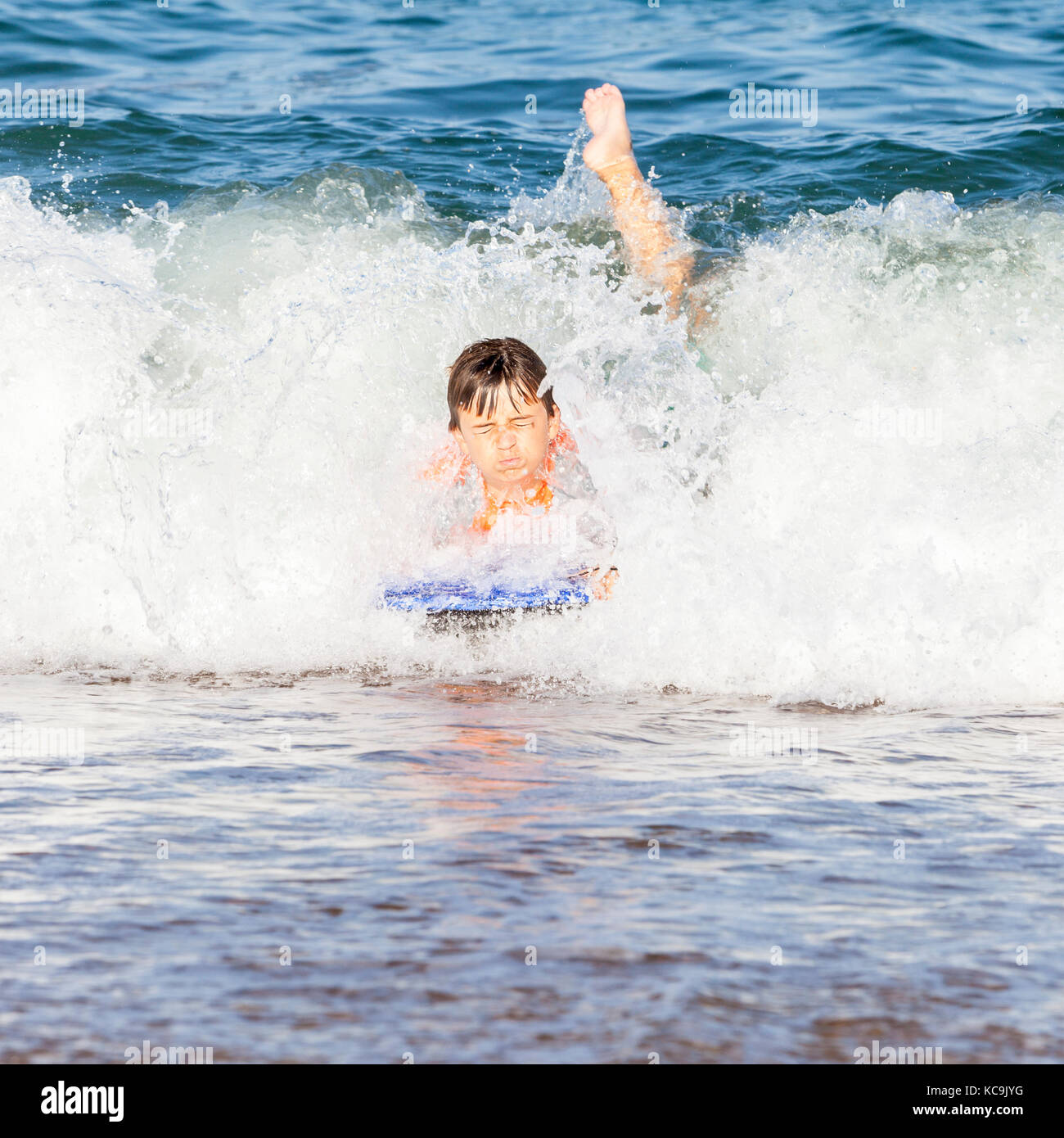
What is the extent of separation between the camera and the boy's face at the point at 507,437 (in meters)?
5.54

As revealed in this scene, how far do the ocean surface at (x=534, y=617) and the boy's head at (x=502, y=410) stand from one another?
8.3 inches

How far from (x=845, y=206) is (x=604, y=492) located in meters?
4.21

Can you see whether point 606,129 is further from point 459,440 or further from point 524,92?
point 524,92

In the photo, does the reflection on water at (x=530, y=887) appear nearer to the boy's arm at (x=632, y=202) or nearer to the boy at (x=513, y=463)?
the boy at (x=513, y=463)

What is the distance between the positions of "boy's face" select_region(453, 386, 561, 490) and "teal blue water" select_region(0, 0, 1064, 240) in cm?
325

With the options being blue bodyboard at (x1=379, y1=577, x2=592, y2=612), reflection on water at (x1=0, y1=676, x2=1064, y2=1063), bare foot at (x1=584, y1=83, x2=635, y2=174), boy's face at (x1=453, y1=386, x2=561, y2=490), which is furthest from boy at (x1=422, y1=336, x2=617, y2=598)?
bare foot at (x1=584, y1=83, x2=635, y2=174)

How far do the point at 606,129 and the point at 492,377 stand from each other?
254 cm

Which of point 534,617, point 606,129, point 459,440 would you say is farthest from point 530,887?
point 606,129

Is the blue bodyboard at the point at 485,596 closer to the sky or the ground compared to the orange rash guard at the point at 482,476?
closer to the ground

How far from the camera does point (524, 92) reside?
34.8 ft

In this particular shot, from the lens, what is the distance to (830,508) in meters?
5.29

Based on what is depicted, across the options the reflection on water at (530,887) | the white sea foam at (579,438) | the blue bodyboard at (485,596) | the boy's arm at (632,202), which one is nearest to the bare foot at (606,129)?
the boy's arm at (632,202)

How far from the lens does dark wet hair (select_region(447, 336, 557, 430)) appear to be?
5527mm
